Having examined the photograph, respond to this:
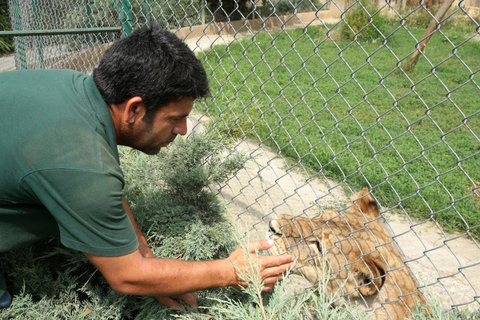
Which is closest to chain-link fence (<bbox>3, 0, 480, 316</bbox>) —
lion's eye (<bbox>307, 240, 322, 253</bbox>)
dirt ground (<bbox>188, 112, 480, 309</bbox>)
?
dirt ground (<bbox>188, 112, 480, 309</bbox>)

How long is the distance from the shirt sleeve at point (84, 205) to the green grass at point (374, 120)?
1.31 meters

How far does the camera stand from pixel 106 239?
5.64 feet

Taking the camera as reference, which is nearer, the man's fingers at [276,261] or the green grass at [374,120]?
the man's fingers at [276,261]

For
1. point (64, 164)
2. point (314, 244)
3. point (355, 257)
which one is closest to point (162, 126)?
point (64, 164)

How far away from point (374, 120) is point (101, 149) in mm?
5368

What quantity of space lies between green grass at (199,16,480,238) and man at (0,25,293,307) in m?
0.93

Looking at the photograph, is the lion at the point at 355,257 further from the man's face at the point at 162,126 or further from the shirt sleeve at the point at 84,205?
the shirt sleeve at the point at 84,205

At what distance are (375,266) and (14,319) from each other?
222 cm

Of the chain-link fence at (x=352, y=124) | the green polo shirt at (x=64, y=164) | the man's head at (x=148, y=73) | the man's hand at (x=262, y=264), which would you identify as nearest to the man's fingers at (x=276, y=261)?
the man's hand at (x=262, y=264)

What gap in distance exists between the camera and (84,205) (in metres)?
1.65


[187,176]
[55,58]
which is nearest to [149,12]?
[187,176]

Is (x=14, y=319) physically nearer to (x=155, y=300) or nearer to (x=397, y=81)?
(x=155, y=300)

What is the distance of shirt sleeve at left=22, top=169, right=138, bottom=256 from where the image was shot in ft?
5.41

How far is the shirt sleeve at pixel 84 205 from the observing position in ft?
5.41
